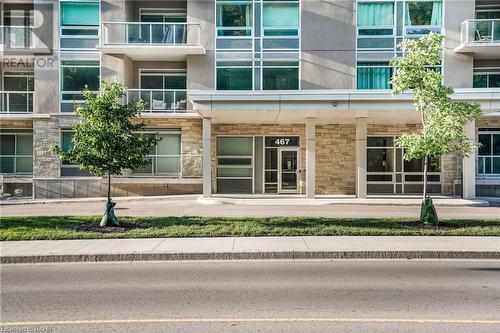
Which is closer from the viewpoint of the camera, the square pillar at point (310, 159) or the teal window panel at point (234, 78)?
the square pillar at point (310, 159)

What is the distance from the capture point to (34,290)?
23.0ft

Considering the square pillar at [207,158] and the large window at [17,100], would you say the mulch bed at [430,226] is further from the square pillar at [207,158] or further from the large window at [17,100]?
the large window at [17,100]

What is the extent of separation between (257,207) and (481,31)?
51.8ft

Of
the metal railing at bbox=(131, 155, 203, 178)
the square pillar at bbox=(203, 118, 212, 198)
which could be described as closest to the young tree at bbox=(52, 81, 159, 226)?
the square pillar at bbox=(203, 118, 212, 198)

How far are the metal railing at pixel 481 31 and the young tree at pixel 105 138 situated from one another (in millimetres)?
18907

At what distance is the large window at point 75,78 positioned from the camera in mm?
24922

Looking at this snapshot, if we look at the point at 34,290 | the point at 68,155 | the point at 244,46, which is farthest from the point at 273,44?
the point at 34,290

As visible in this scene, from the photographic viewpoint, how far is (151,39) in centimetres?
2412

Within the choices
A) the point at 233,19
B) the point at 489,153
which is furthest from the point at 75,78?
the point at 489,153

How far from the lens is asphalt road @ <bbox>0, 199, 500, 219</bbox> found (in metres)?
16.3

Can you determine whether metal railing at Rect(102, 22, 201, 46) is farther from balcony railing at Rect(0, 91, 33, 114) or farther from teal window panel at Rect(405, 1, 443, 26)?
teal window panel at Rect(405, 1, 443, 26)

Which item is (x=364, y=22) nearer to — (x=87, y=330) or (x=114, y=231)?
(x=114, y=231)

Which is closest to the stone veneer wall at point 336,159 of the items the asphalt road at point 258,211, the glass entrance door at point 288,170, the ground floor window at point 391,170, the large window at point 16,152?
the ground floor window at point 391,170

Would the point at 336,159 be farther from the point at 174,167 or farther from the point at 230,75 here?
the point at 174,167
